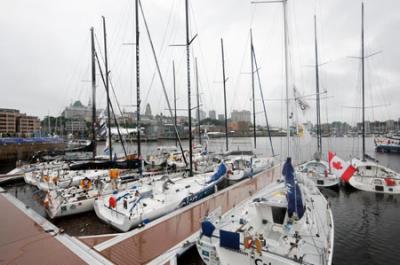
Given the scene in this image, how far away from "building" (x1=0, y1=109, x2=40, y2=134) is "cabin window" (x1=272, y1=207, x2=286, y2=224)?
103 m

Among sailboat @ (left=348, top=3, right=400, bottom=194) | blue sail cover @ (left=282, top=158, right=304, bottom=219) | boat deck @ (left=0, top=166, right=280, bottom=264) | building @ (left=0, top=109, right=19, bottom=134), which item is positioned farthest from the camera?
building @ (left=0, top=109, right=19, bottom=134)

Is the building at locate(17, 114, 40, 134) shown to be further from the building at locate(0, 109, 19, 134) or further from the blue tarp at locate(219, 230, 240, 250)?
the blue tarp at locate(219, 230, 240, 250)

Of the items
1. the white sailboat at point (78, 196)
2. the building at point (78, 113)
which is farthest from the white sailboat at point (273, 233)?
the building at point (78, 113)

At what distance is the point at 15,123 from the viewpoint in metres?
82.9

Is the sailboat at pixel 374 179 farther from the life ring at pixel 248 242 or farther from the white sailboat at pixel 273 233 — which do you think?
the life ring at pixel 248 242

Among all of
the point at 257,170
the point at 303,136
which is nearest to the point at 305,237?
the point at 303,136

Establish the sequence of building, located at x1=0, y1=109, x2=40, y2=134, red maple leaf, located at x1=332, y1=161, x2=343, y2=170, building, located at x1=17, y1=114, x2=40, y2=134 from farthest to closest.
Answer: building, located at x1=17, y1=114, x2=40, y2=134 < building, located at x1=0, y1=109, x2=40, y2=134 < red maple leaf, located at x1=332, y1=161, x2=343, y2=170

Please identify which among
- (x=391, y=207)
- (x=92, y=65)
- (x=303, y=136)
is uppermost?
(x=92, y=65)

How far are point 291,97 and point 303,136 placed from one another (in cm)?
202

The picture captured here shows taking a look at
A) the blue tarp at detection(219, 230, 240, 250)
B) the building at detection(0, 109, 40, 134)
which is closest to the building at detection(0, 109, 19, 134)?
the building at detection(0, 109, 40, 134)

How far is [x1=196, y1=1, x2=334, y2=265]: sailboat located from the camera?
4.32m

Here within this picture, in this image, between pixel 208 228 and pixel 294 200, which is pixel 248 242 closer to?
pixel 208 228

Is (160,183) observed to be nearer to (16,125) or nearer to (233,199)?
(233,199)

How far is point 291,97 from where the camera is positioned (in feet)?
21.5
